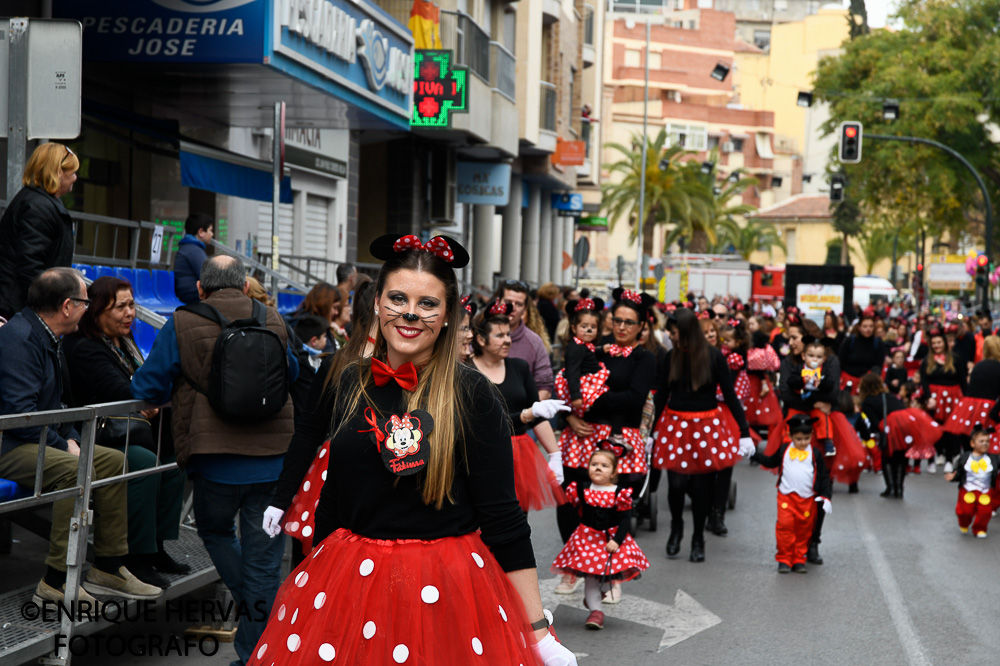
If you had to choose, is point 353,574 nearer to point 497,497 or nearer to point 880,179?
point 497,497

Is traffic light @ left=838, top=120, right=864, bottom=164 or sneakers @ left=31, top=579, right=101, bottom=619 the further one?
traffic light @ left=838, top=120, right=864, bottom=164

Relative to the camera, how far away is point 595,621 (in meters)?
7.37

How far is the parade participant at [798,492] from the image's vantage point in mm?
9234

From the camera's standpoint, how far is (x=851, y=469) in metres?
11.7

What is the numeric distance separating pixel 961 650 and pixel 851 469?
4.79 meters

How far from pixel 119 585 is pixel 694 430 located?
17.1ft

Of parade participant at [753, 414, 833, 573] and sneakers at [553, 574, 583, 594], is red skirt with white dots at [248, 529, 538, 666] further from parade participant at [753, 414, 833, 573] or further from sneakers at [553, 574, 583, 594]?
parade participant at [753, 414, 833, 573]

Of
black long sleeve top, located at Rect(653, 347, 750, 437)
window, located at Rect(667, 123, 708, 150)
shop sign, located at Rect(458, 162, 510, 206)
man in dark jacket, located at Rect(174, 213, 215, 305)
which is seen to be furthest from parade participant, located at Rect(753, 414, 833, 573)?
window, located at Rect(667, 123, 708, 150)

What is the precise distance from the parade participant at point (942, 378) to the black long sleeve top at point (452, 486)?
44.9 feet

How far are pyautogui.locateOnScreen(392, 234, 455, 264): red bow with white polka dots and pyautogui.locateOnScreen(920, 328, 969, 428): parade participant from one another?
13.7 meters

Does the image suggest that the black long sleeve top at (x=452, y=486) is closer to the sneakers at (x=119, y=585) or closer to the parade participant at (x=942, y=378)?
the sneakers at (x=119, y=585)

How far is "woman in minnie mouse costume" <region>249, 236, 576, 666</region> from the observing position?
3.30m

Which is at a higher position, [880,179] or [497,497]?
[880,179]

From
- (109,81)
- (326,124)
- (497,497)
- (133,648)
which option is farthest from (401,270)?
(326,124)
